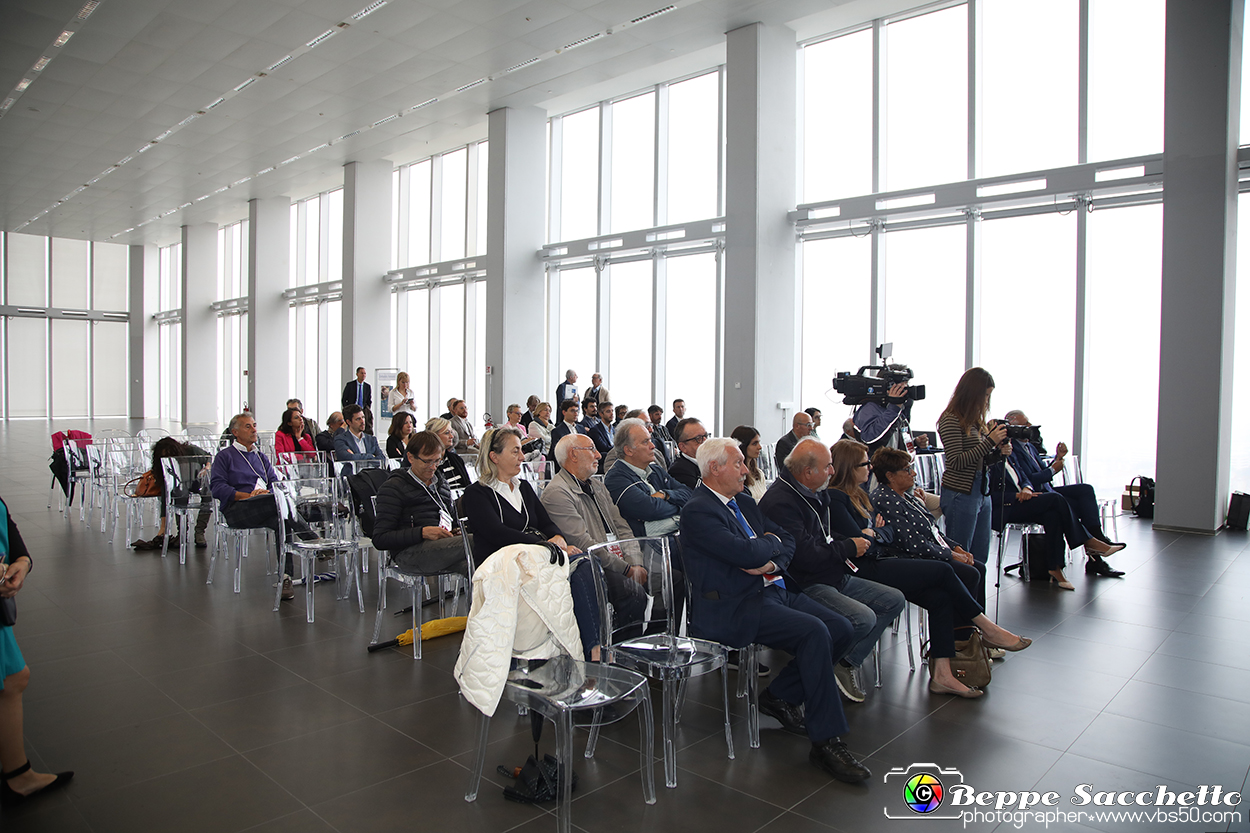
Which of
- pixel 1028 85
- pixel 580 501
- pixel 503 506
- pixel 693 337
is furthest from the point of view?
pixel 693 337

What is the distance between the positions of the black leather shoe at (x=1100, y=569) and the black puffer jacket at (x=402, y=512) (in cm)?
508

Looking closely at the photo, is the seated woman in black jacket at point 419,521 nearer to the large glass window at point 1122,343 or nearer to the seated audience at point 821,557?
the seated audience at point 821,557

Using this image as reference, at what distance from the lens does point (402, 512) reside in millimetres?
4324

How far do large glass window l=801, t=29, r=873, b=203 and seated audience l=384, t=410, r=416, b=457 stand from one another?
723cm

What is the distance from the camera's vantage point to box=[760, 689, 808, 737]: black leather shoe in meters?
3.19

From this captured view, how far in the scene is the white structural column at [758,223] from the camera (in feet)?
33.4

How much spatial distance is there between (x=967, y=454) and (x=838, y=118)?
7.75 meters

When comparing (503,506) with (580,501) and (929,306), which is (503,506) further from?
(929,306)

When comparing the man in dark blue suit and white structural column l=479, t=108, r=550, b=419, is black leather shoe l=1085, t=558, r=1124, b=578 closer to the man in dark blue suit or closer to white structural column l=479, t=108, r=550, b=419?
the man in dark blue suit

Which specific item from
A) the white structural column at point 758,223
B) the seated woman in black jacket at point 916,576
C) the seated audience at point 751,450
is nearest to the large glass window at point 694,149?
the white structural column at point 758,223

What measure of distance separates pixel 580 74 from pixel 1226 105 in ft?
28.0

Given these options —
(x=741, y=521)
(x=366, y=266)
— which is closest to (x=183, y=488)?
(x=741, y=521)

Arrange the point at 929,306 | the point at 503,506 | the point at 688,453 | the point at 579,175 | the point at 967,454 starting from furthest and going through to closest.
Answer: the point at 579,175
the point at 929,306
the point at 688,453
the point at 967,454
the point at 503,506

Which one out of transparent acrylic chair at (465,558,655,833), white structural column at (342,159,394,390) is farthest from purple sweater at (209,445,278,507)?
white structural column at (342,159,394,390)
